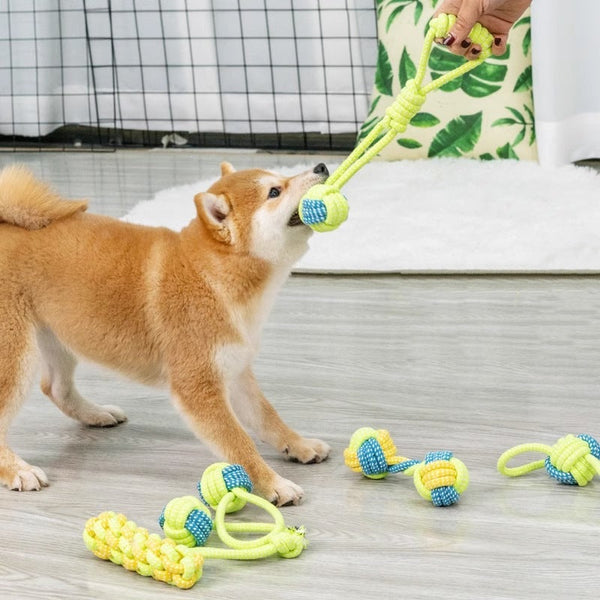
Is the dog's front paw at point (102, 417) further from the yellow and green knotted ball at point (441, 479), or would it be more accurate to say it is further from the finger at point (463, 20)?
the finger at point (463, 20)

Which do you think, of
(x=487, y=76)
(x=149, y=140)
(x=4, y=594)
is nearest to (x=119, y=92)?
(x=149, y=140)

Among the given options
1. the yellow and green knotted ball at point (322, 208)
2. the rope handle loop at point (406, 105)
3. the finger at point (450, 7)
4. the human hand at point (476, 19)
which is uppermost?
the finger at point (450, 7)

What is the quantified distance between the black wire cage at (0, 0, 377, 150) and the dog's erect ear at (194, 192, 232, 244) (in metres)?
2.54

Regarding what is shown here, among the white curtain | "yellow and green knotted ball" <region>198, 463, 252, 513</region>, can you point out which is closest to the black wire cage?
the white curtain

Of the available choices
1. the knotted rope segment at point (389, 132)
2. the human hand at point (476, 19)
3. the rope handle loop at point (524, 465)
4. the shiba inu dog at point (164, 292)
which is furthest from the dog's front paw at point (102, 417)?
the human hand at point (476, 19)

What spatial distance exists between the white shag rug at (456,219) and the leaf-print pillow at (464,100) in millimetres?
90

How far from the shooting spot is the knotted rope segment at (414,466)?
4.71ft

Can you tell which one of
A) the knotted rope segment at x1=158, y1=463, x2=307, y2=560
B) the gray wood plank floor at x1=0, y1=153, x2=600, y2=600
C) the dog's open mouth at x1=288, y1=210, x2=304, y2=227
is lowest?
the gray wood plank floor at x1=0, y1=153, x2=600, y2=600

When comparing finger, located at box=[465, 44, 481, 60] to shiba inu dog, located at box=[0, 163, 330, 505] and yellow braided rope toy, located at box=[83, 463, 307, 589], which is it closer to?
shiba inu dog, located at box=[0, 163, 330, 505]

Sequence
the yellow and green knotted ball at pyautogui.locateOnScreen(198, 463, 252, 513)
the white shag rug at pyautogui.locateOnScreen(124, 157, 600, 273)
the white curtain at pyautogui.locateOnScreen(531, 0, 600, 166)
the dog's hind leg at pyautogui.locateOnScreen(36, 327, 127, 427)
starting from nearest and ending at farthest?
the yellow and green knotted ball at pyautogui.locateOnScreen(198, 463, 252, 513), the dog's hind leg at pyautogui.locateOnScreen(36, 327, 127, 427), the white shag rug at pyautogui.locateOnScreen(124, 157, 600, 273), the white curtain at pyautogui.locateOnScreen(531, 0, 600, 166)

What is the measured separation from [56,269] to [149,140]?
2.93 m

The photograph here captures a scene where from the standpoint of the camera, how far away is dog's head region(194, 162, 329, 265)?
153 centimetres

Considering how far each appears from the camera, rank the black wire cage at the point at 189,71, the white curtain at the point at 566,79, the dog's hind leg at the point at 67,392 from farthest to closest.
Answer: the black wire cage at the point at 189,71 < the white curtain at the point at 566,79 < the dog's hind leg at the point at 67,392

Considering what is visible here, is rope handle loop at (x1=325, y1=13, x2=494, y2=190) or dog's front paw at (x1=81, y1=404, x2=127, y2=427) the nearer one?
rope handle loop at (x1=325, y1=13, x2=494, y2=190)
